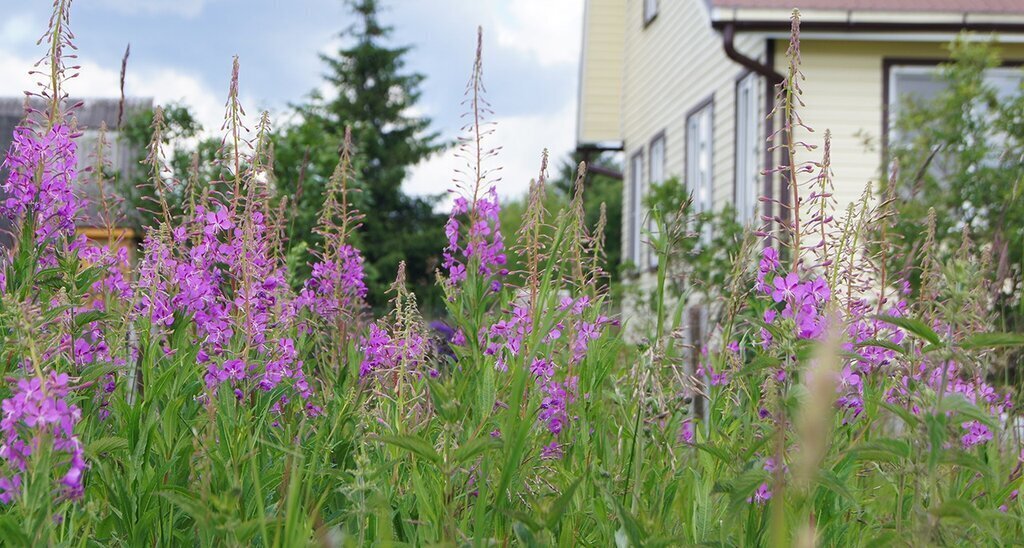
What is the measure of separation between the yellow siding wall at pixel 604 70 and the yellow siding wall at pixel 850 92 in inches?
328

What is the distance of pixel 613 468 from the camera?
2.60 m

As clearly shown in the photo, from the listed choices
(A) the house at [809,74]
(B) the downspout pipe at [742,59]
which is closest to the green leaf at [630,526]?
(A) the house at [809,74]

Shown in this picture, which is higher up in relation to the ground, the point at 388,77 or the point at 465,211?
the point at 388,77

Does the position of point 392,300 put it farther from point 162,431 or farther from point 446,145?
point 446,145

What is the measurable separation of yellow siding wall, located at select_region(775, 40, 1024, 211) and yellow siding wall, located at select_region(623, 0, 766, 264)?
0.63 m

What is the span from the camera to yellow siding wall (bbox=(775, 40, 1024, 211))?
1195cm

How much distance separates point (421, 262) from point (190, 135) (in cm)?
2291

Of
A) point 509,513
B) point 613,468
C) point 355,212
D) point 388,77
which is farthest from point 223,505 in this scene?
point 388,77

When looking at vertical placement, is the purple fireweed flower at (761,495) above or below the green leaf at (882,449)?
below

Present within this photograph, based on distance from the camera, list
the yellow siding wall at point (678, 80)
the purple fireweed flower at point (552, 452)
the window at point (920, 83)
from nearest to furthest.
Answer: the purple fireweed flower at point (552, 452), the window at point (920, 83), the yellow siding wall at point (678, 80)

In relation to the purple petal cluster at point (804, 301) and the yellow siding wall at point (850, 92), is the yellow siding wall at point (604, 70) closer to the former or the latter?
the yellow siding wall at point (850, 92)

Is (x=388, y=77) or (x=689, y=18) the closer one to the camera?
(x=689, y=18)

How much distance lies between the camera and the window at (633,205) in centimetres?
1859

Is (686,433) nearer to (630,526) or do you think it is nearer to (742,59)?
(630,526)
